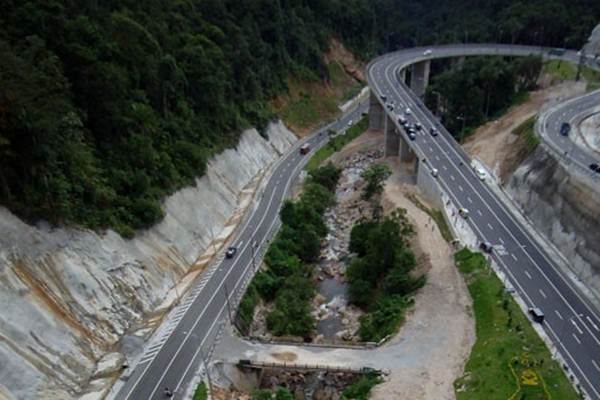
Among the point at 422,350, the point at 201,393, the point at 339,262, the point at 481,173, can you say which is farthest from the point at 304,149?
the point at 201,393

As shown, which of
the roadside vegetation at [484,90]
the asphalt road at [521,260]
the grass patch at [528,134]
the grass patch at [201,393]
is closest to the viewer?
the grass patch at [201,393]

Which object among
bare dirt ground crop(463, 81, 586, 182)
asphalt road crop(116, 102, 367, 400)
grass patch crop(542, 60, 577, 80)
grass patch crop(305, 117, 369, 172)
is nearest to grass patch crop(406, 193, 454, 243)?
bare dirt ground crop(463, 81, 586, 182)

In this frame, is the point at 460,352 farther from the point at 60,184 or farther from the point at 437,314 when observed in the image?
the point at 60,184

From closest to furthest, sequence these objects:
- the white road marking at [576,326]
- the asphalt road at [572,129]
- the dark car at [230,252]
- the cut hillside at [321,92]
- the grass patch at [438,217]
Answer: the white road marking at [576,326] < the dark car at [230,252] < the grass patch at [438,217] < the asphalt road at [572,129] < the cut hillside at [321,92]

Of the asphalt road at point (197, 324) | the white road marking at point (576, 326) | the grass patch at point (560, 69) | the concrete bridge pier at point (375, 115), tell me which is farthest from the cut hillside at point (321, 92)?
the white road marking at point (576, 326)

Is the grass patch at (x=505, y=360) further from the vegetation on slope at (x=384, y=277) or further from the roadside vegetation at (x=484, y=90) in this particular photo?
the roadside vegetation at (x=484, y=90)

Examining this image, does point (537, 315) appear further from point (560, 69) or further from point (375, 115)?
point (560, 69)

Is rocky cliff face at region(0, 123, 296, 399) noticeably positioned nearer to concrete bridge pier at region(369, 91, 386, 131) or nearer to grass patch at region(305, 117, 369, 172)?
grass patch at region(305, 117, 369, 172)
